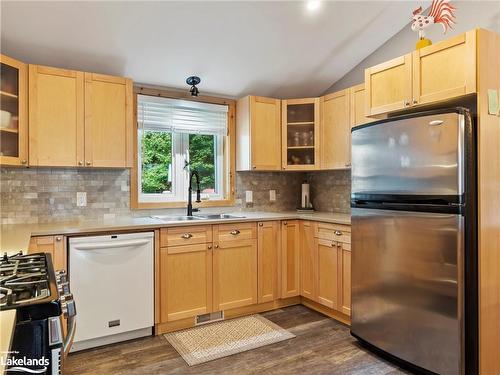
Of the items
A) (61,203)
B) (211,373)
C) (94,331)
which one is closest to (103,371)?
(94,331)

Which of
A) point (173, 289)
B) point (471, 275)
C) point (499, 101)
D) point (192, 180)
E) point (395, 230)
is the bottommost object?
point (173, 289)

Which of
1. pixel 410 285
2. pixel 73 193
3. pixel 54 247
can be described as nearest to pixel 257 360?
pixel 410 285

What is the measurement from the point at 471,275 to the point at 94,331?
97.1 inches

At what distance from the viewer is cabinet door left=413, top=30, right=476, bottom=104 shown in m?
2.04

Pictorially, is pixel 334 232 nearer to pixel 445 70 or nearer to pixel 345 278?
pixel 345 278

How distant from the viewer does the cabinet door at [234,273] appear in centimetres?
304

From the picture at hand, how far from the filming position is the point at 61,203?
292 centimetres

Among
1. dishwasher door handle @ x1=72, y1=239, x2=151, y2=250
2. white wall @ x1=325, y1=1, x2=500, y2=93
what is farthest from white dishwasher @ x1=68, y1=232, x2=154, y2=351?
white wall @ x1=325, y1=1, x2=500, y2=93

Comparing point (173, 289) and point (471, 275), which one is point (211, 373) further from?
point (471, 275)

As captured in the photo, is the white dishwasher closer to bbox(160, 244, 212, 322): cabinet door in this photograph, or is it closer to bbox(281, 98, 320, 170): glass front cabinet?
bbox(160, 244, 212, 322): cabinet door

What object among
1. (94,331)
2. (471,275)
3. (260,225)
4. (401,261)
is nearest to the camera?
(471,275)

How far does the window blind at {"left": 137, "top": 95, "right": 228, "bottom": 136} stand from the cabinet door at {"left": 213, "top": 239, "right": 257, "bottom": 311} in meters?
1.26

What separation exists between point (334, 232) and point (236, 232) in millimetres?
851

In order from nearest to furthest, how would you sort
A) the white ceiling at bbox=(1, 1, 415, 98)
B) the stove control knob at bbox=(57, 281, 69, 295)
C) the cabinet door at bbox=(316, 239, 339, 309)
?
the stove control knob at bbox=(57, 281, 69, 295)
the white ceiling at bbox=(1, 1, 415, 98)
the cabinet door at bbox=(316, 239, 339, 309)
